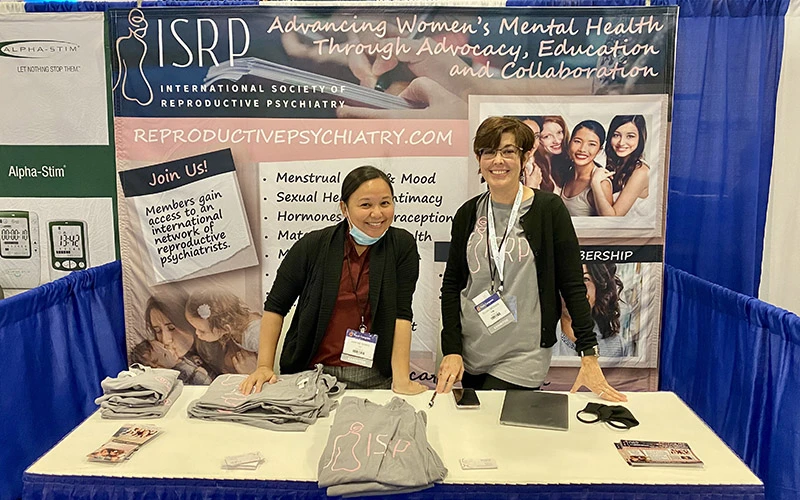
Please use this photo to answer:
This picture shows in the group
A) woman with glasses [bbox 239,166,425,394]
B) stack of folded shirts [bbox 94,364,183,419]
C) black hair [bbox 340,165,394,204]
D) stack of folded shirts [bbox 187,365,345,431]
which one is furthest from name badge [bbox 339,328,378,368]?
stack of folded shirts [bbox 94,364,183,419]

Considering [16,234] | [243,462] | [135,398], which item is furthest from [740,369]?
[16,234]

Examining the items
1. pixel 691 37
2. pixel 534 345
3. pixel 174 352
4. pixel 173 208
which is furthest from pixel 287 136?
pixel 691 37

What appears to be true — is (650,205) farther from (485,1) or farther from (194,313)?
(194,313)

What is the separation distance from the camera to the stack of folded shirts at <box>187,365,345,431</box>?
178 centimetres

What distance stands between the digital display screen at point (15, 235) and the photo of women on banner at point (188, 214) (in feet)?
2.02

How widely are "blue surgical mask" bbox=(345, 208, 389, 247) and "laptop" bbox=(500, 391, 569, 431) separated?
66 centimetres

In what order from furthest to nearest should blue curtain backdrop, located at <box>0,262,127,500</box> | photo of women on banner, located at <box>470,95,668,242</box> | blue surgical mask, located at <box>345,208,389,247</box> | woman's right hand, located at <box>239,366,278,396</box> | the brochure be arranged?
photo of women on banner, located at <box>470,95,668,242</box>
blue curtain backdrop, located at <box>0,262,127,500</box>
blue surgical mask, located at <box>345,208,389,247</box>
woman's right hand, located at <box>239,366,278,396</box>
the brochure

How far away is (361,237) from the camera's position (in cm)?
215

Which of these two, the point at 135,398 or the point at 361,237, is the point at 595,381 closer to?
the point at 361,237

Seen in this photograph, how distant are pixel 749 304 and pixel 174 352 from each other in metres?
2.63

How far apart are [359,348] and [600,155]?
5.41 feet

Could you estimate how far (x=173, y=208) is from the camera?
316 cm

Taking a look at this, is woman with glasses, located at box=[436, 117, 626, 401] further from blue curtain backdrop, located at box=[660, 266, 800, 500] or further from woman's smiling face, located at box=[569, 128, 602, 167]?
woman's smiling face, located at box=[569, 128, 602, 167]

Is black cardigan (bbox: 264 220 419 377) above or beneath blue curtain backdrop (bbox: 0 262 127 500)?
above
